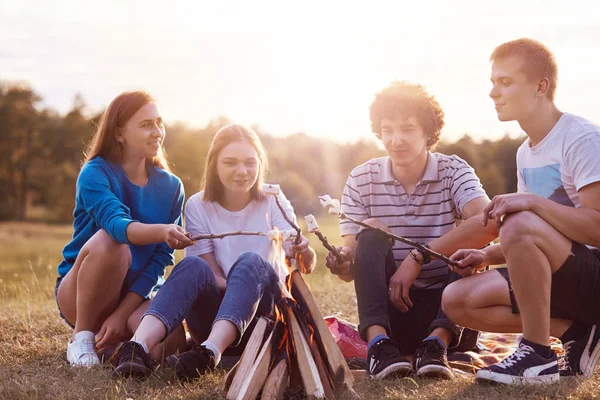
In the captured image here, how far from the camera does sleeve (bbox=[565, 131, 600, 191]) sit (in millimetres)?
3297

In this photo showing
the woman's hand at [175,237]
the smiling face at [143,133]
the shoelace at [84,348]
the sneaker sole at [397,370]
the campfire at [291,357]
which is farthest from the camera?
the smiling face at [143,133]

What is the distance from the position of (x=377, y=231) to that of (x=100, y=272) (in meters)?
1.69

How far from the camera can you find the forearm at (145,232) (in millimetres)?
3779

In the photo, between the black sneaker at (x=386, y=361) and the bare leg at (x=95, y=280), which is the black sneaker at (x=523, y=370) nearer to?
the black sneaker at (x=386, y=361)

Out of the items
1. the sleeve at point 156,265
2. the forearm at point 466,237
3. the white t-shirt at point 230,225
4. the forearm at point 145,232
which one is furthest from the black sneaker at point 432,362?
the sleeve at point 156,265

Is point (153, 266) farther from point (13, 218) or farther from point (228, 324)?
point (13, 218)

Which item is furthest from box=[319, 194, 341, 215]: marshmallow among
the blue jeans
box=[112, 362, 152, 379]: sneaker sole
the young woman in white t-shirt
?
box=[112, 362, 152, 379]: sneaker sole

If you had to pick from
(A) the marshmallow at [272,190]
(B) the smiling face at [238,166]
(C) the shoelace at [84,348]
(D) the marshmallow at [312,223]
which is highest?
(B) the smiling face at [238,166]

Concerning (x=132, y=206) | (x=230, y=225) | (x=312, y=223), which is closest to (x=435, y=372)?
(x=312, y=223)

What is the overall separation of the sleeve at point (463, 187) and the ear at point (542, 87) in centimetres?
68

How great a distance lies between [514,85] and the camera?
11.9 ft

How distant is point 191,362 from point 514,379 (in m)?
1.67

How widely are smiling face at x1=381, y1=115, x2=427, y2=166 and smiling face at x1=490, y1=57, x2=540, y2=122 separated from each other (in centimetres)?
61

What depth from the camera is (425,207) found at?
418 centimetres
